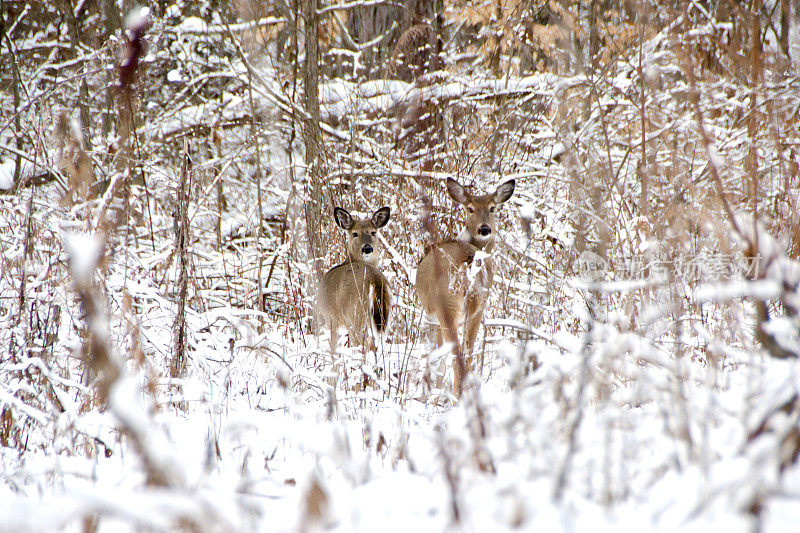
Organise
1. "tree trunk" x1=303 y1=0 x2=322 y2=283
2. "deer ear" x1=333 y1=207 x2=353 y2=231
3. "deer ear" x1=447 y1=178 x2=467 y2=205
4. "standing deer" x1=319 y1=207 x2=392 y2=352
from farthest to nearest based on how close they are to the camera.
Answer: "tree trunk" x1=303 y1=0 x2=322 y2=283, "deer ear" x1=333 y1=207 x2=353 y2=231, "deer ear" x1=447 y1=178 x2=467 y2=205, "standing deer" x1=319 y1=207 x2=392 y2=352

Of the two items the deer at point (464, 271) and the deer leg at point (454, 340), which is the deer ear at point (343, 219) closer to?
the deer at point (464, 271)

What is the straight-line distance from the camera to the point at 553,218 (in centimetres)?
681

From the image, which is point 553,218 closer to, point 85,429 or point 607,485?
point 85,429

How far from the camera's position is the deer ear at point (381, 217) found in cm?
664

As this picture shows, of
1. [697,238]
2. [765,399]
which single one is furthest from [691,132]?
[765,399]

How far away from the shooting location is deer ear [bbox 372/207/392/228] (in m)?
6.64

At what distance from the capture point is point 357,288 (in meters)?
5.15

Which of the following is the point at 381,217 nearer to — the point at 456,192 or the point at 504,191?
the point at 456,192

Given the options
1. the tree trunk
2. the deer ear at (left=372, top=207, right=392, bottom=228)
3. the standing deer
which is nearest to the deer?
the standing deer

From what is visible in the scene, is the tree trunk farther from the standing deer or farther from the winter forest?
the standing deer

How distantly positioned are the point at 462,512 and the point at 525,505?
0.43 ft

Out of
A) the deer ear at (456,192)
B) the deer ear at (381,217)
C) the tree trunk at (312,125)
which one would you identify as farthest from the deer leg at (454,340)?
the tree trunk at (312,125)

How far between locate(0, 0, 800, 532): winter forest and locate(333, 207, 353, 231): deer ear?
0.04 metres

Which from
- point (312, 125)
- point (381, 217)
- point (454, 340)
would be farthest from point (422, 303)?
point (454, 340)
